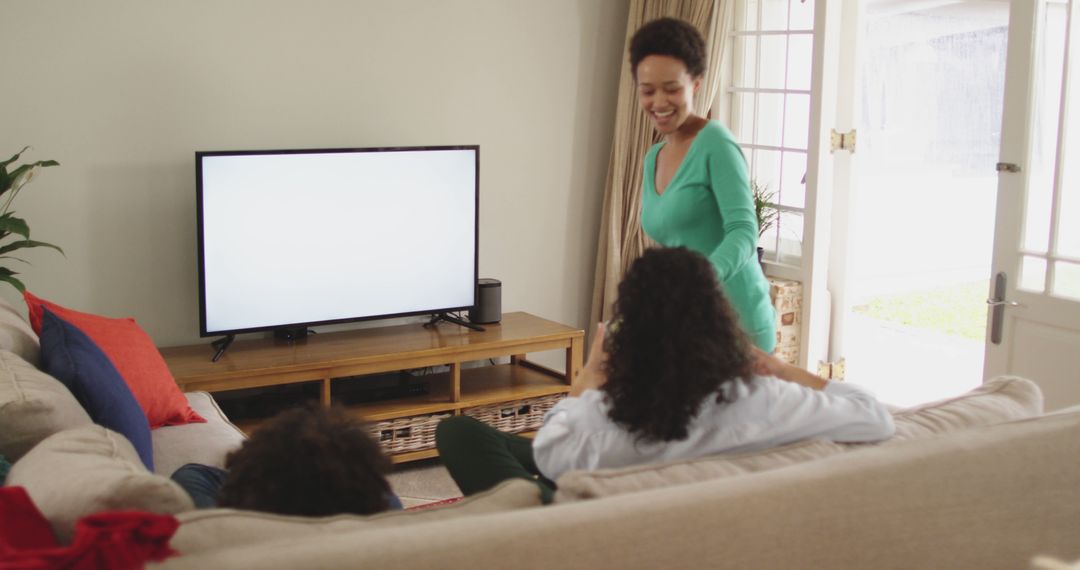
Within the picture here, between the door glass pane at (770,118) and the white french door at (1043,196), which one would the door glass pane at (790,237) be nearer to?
the door glass pane at (770,118)

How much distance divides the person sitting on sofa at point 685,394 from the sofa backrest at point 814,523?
0.55 feet

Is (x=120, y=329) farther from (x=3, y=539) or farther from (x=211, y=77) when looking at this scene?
(x=3, y=539)

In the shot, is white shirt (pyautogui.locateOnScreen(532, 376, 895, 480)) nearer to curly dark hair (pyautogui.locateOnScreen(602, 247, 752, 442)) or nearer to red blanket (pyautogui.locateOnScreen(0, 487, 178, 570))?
curly dark hair (pyautogui.locateOnScreen(602, 247, 752, 442))

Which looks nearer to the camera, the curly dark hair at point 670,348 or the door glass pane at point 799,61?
the curly dark hair at point 670,348

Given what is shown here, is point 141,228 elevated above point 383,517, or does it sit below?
above

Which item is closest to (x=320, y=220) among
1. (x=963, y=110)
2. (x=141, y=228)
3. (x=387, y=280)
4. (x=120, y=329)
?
(x=387, y=280)

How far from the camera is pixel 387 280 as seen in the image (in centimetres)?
436

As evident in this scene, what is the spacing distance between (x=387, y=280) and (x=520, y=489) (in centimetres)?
279

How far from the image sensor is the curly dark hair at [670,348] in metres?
1.86

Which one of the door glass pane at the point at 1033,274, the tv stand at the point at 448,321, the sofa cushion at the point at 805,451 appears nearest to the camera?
the sofa cushion at the point at 805,451

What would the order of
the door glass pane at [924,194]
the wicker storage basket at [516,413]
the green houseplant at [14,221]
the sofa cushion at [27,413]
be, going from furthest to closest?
the door glass pane at [924,194], the wicker storage basket at [516,413], the green houseplant at [14,221], the sofa cushion at [27,413]

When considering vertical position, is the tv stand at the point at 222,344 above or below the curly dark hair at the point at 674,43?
below

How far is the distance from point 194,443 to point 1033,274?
2816 mm

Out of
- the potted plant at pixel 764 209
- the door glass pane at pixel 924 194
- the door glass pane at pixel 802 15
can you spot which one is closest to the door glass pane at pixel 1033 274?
the door glass pane at pixel 924 194
